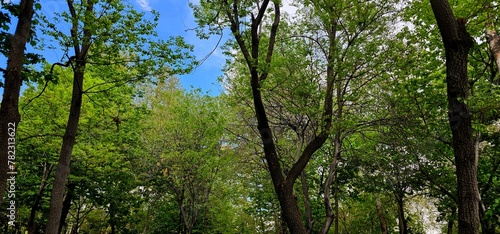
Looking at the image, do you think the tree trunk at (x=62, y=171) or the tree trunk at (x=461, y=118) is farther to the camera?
the tree trunk at (x=62, y=171)

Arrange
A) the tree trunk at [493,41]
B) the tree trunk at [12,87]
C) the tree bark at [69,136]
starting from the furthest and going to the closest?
the tree bark at [69,136] < the tree trunk at [493,41] < the tree trunk at [12,87]

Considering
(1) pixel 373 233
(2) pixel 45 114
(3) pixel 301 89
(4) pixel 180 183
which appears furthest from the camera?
(1) pixel 373 233

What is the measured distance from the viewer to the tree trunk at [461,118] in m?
3.99

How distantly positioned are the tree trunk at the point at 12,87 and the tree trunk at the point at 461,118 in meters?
5.46

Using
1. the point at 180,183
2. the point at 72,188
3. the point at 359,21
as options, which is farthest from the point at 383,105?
the point at 72,188

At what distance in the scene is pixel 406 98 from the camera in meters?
9.02

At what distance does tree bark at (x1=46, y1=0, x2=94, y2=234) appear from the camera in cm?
648

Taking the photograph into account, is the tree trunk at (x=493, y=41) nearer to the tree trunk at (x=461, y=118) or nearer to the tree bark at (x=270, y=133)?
the tree trunk at (x=461, y=118)

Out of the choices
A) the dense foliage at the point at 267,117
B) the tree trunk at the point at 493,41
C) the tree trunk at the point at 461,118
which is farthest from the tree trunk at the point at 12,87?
the tree trunk at the point at 493,41

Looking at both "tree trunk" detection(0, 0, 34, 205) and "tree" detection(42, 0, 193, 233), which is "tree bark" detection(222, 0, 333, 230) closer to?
"tree" detection(42, 0, 193, 233)

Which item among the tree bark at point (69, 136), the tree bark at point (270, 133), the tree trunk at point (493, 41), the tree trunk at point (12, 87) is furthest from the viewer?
the tree bark at point (270, 133)

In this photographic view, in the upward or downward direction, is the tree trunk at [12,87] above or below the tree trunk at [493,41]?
below

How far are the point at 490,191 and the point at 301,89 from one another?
802 cm

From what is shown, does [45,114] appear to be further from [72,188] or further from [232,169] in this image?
[232,169]
